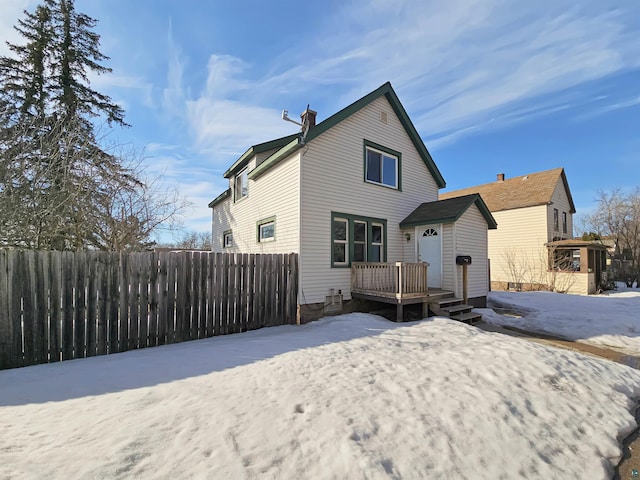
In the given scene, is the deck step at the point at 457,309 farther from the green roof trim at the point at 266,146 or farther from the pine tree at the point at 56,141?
the pine tree at the point at 56,141

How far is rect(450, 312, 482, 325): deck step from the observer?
8.39 metres

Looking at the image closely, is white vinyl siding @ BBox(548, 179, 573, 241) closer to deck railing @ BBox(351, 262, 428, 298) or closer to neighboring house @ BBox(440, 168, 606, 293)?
neighboring house @ BBox(440, 168, 606, 293)

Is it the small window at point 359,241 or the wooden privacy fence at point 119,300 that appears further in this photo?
the small window at point 359,241

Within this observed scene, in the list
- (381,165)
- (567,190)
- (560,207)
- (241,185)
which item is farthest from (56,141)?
(567,190)

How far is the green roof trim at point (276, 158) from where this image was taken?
822cm

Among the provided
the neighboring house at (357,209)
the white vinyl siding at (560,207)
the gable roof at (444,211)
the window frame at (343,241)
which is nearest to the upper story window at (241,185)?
the neighboring house at (357,209)

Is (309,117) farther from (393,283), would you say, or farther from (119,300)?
(119,300)

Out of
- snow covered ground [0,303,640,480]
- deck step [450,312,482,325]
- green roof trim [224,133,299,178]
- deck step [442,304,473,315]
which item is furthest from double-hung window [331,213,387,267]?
snow covered ground [0,303,640,480]

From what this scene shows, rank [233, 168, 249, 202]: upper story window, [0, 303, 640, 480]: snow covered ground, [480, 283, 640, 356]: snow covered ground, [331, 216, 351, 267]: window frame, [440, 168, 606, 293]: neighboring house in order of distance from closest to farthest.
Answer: [0, 303, 640, 480]: snow covered ground → [480, 283, 640, 356]: snow covered ground → [331, 216, 351, 267]: window frame → [233, 168, 249, 202]: upper story window → [440, 168, 606, 293]: neighboring house

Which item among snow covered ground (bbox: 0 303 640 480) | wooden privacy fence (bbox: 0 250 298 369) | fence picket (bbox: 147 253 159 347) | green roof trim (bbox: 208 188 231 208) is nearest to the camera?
snow covered ground (bbox: 0 303 640 480)

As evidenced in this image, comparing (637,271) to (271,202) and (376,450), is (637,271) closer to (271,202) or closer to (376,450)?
(271,202)

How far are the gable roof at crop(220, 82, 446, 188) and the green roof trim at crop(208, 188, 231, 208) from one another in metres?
1.50

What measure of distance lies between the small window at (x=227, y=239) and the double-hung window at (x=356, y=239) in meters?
7.07

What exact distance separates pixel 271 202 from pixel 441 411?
8.01m
